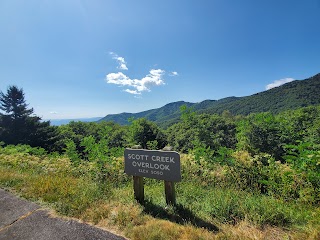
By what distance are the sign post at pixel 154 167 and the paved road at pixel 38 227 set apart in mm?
1126

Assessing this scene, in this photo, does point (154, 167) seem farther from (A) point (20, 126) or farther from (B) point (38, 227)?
(A) point (20, 126)

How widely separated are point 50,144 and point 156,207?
39787mm

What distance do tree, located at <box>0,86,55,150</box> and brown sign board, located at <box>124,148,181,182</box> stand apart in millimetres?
38339

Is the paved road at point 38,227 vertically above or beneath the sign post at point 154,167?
beneath

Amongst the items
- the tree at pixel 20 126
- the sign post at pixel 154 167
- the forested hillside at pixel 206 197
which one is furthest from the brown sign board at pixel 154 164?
the tree at pixel 20 126

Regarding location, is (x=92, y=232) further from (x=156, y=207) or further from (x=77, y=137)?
(x=77, y=137)

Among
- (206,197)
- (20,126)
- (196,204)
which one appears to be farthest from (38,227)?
(20,126)

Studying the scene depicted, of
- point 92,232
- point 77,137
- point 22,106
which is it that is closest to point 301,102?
point 77,137

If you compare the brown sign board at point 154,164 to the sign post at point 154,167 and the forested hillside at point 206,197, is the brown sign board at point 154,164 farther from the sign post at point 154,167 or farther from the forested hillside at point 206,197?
the forested hillside at point 206,197

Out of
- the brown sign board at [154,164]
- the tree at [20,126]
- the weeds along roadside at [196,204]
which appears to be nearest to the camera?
the weeds along roadside at [196,204]

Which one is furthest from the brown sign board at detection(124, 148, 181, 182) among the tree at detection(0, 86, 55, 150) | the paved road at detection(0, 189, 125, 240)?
the tree at detection(0, 86, 55, 150)

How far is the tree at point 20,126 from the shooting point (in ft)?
117

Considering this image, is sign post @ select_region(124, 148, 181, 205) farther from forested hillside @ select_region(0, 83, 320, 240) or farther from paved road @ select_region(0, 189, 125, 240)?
paved road @ select_region(0, 189, 125, 240)

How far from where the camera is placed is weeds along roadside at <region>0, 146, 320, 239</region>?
274 cm
